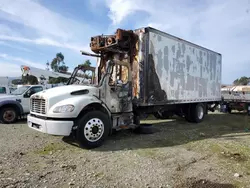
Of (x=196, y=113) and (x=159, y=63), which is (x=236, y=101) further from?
(x=159, y=63)

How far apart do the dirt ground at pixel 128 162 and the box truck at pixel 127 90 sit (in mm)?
590

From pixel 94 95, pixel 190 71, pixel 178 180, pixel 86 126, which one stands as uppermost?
pixel 190 71

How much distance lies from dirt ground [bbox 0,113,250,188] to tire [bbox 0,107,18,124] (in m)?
2.89

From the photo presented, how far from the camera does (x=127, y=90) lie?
7062mm

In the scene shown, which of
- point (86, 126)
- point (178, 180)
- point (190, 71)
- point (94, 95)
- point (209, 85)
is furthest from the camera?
point (209, 85)

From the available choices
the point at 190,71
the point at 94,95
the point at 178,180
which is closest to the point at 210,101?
the point at 190,71

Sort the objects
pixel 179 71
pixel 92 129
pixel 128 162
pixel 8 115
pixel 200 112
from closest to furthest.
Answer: pixel 128 162
pixel 92 129
pixel 179 71
pixel 8 115
pixel 200 112

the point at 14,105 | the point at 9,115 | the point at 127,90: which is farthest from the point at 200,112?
the point at 9,115

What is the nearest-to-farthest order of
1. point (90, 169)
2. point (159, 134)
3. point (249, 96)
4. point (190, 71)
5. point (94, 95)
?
point (90, 169), point (94, 95), point (159, 134), point (190, 71), point (249, 96)

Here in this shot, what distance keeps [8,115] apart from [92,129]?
19.3 feet

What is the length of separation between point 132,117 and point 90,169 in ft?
9.79

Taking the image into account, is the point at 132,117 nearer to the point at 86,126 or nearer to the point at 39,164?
the point at 86,126

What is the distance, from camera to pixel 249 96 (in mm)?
13344

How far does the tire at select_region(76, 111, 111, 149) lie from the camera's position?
5.61m
